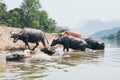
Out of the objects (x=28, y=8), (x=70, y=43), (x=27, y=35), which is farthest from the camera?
(x=28, y=8)

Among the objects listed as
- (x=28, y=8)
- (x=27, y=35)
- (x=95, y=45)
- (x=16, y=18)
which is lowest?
(x=95, y=45)

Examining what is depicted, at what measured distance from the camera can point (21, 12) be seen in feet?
360

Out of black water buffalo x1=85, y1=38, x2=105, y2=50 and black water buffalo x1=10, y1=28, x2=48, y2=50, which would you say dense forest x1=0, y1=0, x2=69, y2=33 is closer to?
black water buffalo x1=85, y1=38, x2=105, y2=50

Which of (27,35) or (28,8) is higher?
(28,8)

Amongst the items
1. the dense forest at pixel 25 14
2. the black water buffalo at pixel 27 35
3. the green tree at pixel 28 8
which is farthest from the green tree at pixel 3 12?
the black water buffalo at pixel 27 35

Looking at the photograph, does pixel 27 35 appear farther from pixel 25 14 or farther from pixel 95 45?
pixel 25 14

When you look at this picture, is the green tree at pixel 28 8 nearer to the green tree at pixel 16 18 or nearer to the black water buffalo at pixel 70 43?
the green tree at pixel 16 18

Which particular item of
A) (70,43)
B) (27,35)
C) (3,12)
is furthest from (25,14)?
(27,35)

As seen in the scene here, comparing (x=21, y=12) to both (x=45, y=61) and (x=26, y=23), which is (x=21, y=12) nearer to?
(x=26, y=23)

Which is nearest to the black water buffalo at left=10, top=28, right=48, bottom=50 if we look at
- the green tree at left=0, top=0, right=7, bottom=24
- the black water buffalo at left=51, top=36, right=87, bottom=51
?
the black water buffalo at left=51, top=36, right=87, bottom=51

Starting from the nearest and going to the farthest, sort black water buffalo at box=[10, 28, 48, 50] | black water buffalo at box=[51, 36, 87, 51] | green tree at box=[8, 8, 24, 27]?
black water buffalo at box=[10, 28, 48, 50] < black water buffalo at box=[51, 36, 87, 51] < green tree at box=[8, 8, 24, 27]

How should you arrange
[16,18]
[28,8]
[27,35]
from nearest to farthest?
[27,35] < [16,18] < [28,8]

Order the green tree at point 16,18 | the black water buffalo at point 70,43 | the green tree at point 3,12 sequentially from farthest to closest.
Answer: the green tree at point 3,12 → the green tree at point 16,18 → the black water buffalo at point 70,43

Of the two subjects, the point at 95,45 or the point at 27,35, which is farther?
the point at 95,45
